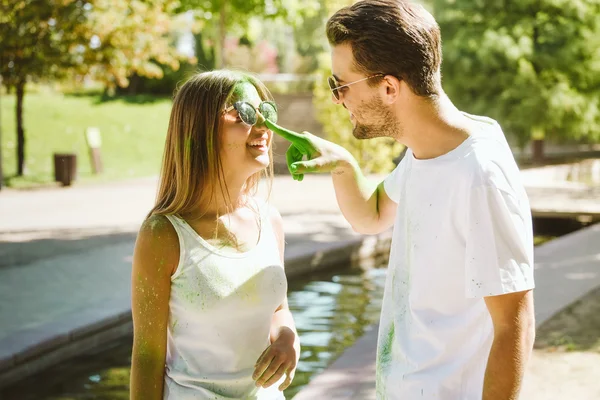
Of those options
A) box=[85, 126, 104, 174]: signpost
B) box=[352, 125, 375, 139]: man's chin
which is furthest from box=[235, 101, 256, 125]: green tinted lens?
box=[85, 126, 104, 174]: signpost

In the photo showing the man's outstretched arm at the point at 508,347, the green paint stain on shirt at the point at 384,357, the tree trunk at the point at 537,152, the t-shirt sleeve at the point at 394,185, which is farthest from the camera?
the tree trunk at the point at 537,152

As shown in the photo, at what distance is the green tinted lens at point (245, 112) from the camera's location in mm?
2361

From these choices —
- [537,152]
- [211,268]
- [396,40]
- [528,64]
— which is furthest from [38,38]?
[537,152]

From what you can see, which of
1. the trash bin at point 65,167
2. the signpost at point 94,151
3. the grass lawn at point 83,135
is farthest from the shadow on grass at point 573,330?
the signpost at point 94,151

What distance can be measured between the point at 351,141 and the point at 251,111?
14482 mm

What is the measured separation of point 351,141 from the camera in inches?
660

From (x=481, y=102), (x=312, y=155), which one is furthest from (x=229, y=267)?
(x=481, y=102)

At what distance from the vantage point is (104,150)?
78.0 feet

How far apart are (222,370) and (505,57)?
26.1 metres

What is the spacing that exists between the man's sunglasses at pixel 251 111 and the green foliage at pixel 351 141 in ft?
42.8

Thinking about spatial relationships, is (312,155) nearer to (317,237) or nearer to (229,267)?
(229,267)

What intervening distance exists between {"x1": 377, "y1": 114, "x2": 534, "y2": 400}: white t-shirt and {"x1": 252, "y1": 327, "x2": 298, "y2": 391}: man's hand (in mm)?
305

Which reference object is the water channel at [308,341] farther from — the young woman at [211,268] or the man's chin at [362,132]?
the man's chin at [362,132]

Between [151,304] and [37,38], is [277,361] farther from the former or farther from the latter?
[37,38]
